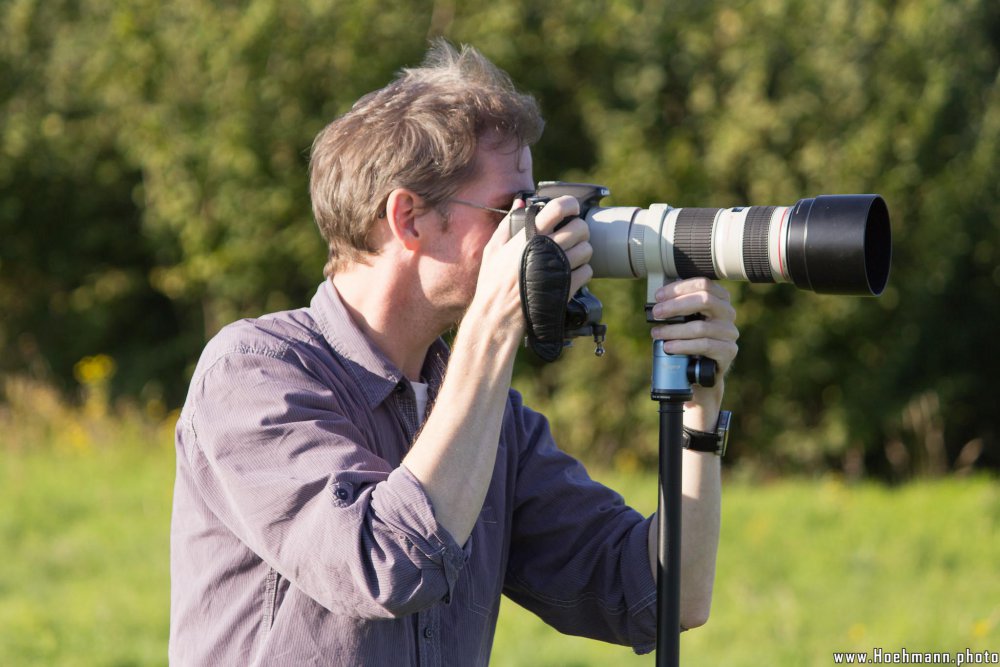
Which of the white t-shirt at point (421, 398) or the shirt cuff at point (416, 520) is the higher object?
→ the white t-shirt at point (421, 398)

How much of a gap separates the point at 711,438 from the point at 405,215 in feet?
2.14

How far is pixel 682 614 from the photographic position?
220 cm

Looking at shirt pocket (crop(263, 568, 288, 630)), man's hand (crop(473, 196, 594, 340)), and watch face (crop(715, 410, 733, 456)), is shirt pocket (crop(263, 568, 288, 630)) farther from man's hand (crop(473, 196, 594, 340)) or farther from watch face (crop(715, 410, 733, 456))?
watch face (crop(715, 410, 733, 456))

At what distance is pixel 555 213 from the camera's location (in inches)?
74.6

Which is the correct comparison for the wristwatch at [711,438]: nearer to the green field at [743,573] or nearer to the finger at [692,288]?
the finger at [692,288]

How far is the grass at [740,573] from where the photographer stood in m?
4.19

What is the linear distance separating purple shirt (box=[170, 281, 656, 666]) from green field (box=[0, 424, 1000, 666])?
1.94m

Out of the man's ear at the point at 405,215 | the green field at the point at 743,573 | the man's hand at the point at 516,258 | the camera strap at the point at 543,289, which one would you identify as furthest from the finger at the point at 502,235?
the green field at the point at 743,573

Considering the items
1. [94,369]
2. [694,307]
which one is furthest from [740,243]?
[94,369]

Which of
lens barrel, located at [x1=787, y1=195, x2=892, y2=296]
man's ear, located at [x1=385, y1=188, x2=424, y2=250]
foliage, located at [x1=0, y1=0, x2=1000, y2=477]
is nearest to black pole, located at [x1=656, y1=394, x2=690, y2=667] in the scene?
lens barrel, located at [x1=787, y1=195, x2=892, y2=296]

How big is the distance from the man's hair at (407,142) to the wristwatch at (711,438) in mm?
592

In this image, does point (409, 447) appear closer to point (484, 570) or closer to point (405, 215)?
point (484, 570)

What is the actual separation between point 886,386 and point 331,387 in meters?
5.31

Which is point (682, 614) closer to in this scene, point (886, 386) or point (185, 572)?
point (185, 572)
